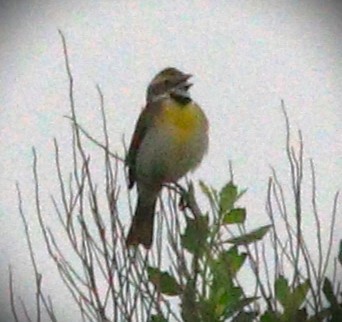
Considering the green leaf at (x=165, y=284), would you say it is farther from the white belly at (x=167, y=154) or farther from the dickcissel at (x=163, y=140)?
the white belly at (x=167, y=154)

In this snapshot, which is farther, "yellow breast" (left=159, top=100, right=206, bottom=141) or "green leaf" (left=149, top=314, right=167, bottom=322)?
"yellow breast" (left=159, top=100, right=206, bottom=141)

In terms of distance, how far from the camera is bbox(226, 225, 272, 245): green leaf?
4.27 meters

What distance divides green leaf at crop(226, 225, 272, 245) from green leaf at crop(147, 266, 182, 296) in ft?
0.94

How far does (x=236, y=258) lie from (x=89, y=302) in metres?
0.61

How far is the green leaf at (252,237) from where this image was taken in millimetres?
4270

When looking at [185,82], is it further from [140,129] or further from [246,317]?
[246,317]

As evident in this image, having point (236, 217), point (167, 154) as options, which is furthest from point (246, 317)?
point (167, 154)

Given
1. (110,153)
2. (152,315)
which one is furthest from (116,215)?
(152,315)

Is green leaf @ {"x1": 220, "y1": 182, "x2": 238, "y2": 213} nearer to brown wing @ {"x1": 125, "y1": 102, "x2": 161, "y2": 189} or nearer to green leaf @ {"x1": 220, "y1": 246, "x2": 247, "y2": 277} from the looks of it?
green leaf @ {"x1": 220, "y1": 246, "x2": 247, "y2": 277}

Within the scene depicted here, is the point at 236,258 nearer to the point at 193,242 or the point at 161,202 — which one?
the point at 193,242

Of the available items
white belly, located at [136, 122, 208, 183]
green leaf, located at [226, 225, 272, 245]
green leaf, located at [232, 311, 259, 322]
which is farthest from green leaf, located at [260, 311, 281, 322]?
white belly, located at [136, 122, 208, 183]

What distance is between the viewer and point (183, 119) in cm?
637

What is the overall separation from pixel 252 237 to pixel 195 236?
222 mm

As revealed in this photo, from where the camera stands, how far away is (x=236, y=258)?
4.22 metres
